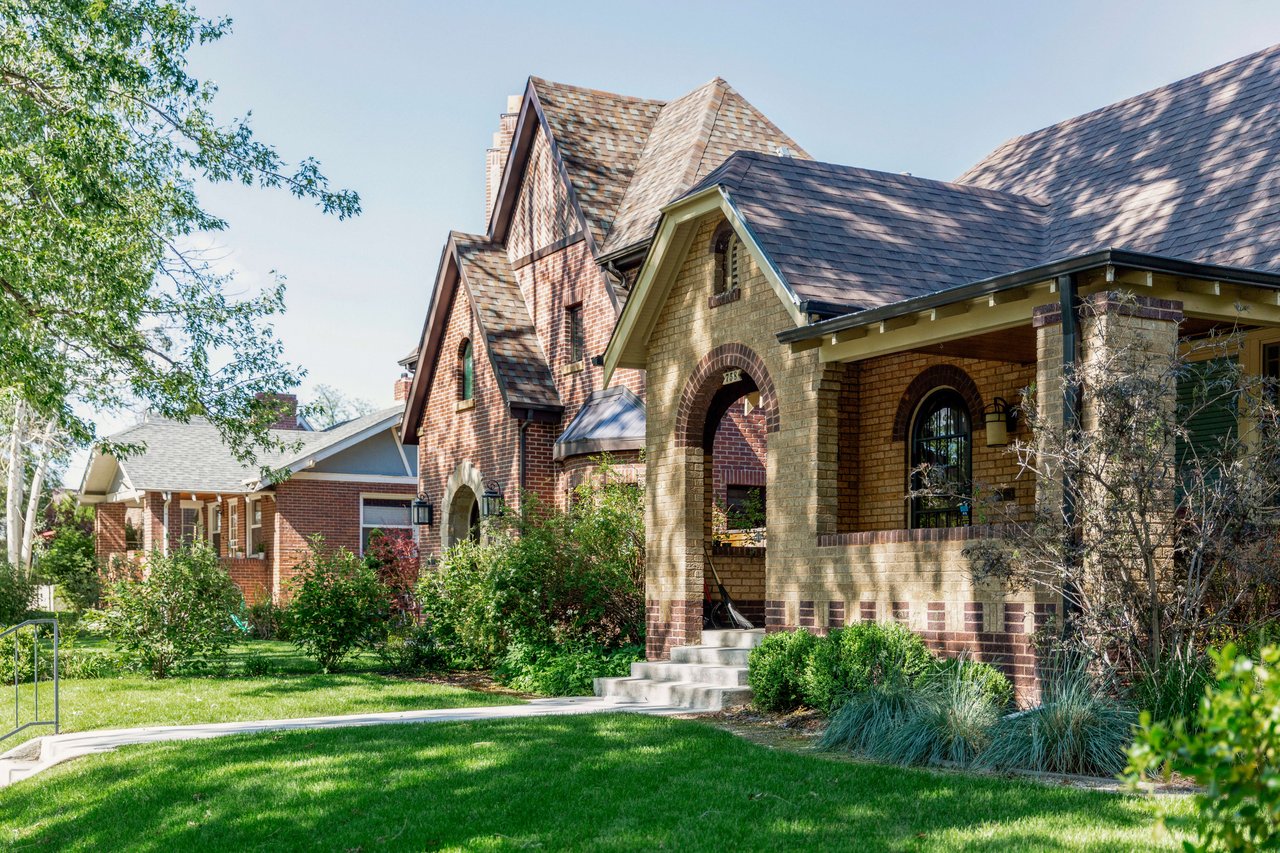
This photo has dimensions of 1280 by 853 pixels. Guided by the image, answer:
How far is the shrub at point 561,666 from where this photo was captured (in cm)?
1493

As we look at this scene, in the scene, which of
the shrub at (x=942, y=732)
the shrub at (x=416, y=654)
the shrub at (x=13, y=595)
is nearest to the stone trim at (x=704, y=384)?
the shrub at (x=942, y=732)

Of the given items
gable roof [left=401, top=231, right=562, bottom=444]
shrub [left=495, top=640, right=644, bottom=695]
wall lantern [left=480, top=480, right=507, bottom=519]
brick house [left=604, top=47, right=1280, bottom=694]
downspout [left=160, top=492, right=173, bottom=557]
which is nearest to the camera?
brick house [left=604, top=47, right=1280, bottom=694]

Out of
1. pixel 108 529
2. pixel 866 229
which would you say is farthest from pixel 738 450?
pixel 108 529

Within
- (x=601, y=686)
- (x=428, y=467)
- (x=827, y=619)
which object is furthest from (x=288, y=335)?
(x=827, y=619)

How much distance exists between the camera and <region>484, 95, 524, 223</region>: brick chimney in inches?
1108

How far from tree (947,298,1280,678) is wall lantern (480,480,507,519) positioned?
11.7 m

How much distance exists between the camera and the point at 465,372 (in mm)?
23000

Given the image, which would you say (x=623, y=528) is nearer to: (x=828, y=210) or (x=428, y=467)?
(x=828, y=210)

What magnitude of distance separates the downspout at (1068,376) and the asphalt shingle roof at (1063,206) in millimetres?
2697

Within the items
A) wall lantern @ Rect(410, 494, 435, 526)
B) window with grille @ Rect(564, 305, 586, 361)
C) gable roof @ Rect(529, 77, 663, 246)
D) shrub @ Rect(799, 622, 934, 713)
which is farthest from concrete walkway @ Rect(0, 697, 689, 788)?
wall lantern @ Rect(410, 494, 435, 526)

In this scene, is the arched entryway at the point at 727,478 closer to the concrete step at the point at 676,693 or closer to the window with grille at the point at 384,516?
the concrete step at the point at 676,693

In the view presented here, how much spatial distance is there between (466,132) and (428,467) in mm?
7299

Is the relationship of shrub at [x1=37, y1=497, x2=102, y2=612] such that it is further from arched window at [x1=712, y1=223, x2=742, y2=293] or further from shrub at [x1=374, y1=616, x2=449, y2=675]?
arched window at [x1=712, y1=223, x2=742, y2=293]

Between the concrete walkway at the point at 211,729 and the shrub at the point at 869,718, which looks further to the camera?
the concrete walkway at the point at 211,729
